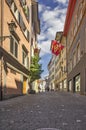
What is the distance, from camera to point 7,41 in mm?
20406

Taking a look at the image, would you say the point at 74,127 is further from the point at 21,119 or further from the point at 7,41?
the point at 7,41

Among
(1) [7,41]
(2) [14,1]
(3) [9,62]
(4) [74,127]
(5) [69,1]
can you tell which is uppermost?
(5) [69,1]

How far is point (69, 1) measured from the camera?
39.7m

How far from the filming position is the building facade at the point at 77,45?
27766 mm

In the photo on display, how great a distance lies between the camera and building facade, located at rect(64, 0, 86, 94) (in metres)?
27.8

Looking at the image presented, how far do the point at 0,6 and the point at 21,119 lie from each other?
12.1 m

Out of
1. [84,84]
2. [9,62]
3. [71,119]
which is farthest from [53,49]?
[71,119]

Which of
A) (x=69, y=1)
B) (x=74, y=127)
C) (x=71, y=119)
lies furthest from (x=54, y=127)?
(x=69, y=1)

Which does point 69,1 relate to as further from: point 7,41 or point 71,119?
point 71,119

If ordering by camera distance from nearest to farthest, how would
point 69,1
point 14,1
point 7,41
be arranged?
1. point 7,41
2. point 14,1
3. point 69,1

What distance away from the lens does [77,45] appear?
110ft

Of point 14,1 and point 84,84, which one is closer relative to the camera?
point 14,1

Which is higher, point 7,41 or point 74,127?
point 7,41

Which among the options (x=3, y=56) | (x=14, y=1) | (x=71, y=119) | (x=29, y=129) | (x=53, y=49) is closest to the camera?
(x=29, y=129)
